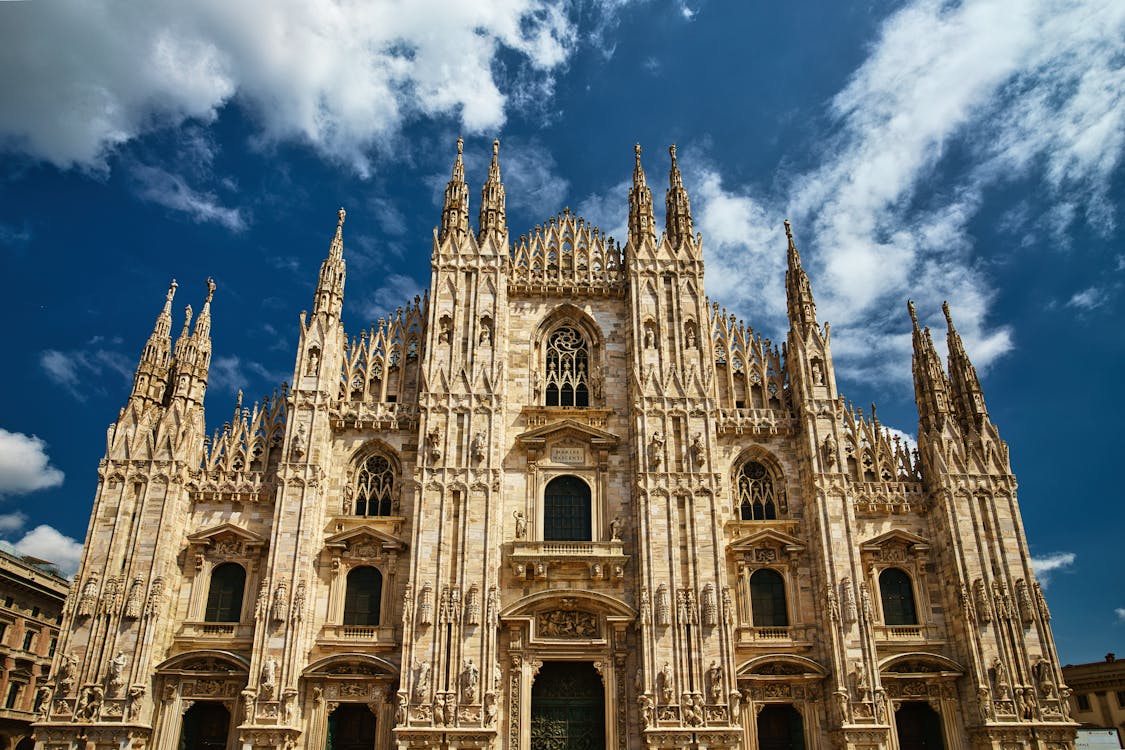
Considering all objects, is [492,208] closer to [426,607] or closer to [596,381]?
[596,381]

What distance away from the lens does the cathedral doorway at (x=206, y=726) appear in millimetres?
27734

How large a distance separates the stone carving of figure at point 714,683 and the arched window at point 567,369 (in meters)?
10.7

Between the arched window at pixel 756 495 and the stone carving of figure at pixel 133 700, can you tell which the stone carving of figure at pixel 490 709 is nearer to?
the stone carving of figure at pixel 133 700

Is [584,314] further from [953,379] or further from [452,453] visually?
Result: [953,379]

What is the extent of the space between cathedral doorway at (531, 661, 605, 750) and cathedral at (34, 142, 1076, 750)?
7cm

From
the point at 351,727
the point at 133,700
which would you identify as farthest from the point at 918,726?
the point at 133,700

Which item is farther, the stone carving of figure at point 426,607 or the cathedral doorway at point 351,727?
the stone carving of figure at point 426,607

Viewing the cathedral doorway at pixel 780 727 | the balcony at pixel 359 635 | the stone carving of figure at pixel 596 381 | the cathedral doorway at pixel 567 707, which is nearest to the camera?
the cathedral doorway at pixel 567 707

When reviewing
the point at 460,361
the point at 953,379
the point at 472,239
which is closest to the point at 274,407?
→ the point at 460,361

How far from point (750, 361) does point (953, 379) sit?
7.87 m

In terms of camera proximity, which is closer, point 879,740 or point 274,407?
point 879,740

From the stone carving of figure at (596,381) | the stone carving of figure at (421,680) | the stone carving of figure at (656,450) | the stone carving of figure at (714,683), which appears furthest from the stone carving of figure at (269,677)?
the stone carving of figure at (596,381)

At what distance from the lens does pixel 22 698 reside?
4259 centimetres

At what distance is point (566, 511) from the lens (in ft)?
102
